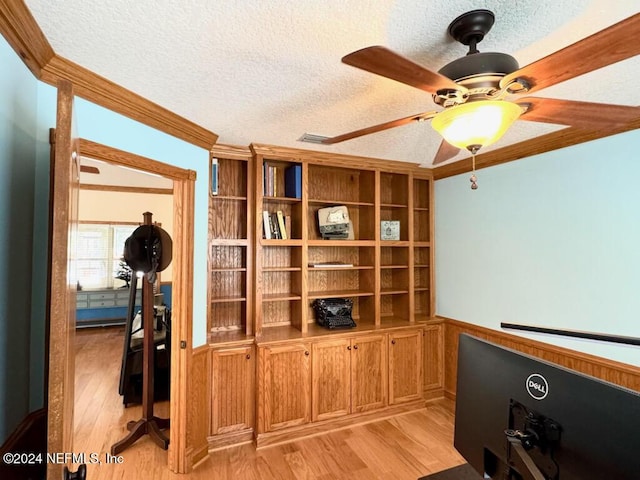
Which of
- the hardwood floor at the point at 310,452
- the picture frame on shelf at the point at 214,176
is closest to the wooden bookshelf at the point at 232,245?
the picture frame on shelf at the point at 214,176

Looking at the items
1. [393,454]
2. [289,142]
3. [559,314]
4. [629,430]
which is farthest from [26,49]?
[559,314]

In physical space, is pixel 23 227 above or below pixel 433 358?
above

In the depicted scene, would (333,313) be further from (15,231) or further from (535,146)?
(15,231)

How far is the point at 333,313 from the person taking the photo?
3.09 m

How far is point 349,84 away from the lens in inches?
67.4

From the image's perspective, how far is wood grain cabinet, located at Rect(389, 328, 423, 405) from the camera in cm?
317

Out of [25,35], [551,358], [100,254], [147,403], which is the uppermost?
[25,35]

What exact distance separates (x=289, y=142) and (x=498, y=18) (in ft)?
5.74

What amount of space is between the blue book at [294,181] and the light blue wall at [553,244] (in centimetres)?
167

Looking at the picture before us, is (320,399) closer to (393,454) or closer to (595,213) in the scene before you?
(393,454)

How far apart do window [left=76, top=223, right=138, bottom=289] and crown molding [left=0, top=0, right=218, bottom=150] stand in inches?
195

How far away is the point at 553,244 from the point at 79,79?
3.26 metres

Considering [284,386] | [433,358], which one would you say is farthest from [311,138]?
[433,358]

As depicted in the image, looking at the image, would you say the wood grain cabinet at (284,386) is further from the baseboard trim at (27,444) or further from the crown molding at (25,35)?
the crown molding at (25,35)
